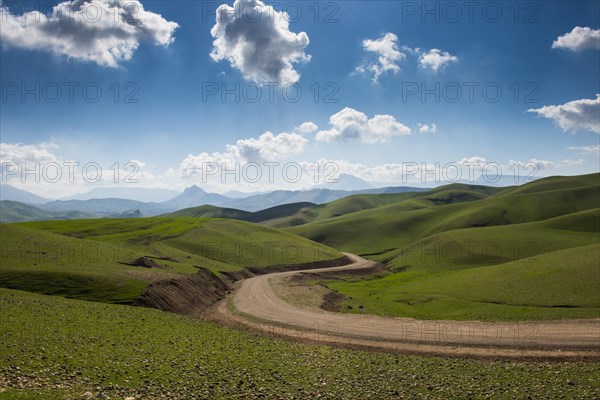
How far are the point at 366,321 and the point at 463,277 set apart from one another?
35.7 metres

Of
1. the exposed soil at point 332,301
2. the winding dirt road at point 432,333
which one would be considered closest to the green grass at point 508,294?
the exposed soil at point 332,301

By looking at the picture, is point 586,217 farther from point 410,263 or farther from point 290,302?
point 290,302

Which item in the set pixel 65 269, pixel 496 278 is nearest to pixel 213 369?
pixel 65 269

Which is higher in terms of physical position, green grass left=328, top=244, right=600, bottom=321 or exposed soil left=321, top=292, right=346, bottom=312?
green grass left=328, top=244, right=600, bottom=321

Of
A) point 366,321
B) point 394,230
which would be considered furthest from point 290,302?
point 394,230

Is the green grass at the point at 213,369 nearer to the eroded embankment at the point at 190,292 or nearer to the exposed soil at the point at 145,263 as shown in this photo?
the eroded embankment at the point at 190,292

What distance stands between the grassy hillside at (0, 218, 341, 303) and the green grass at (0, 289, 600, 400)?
1953 cm

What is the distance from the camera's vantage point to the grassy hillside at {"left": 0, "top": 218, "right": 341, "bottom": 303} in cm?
5688

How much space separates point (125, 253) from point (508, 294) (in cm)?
8395

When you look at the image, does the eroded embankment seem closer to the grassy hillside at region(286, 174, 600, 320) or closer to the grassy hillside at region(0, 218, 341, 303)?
the grassy hillside at region(0, 218, 341, 303)

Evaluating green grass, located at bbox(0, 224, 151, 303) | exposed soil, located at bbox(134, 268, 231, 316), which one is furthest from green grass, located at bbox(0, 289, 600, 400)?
exposed soil, located at bbox(134, 268, 231, 316)

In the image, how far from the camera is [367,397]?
78.1ft

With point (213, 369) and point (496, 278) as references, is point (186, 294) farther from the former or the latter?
point (496, 278)

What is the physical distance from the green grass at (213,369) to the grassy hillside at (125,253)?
64.1 ft
